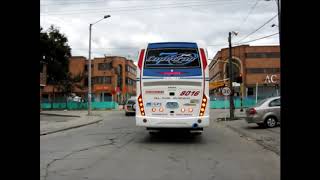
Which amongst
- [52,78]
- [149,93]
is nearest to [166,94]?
[149,93]

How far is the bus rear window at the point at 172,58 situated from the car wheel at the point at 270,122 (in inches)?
301

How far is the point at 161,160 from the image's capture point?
1163 cm

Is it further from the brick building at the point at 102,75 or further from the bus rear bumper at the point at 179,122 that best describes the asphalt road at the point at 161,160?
the brick building at the point at 102,75

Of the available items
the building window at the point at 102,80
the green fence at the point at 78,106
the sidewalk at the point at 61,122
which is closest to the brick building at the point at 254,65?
the building window at the point at 102,80

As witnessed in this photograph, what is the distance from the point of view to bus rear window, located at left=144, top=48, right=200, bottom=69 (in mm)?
16094

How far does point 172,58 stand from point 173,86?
1.02 metres

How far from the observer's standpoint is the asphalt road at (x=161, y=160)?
9.24 metres

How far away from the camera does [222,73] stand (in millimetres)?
96562

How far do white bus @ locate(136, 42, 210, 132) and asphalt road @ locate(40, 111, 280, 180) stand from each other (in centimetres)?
93

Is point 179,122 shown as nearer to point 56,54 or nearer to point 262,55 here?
point 56,54

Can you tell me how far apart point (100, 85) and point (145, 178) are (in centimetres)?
A: 9353

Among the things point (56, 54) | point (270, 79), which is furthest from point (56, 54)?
point (270, 79)

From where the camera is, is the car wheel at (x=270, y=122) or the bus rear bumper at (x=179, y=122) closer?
the bus rear bumper at (x=179, y=122)
